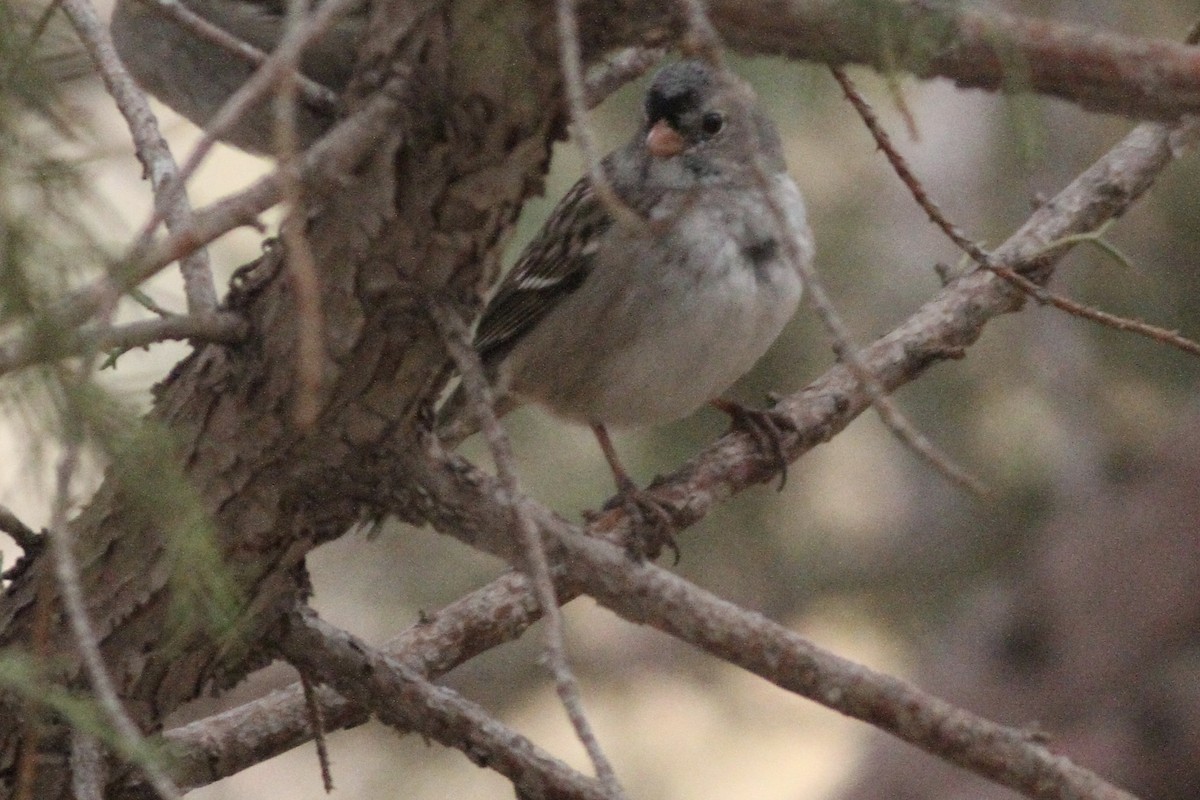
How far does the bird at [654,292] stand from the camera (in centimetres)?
334

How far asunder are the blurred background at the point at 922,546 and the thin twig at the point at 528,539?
320 cm

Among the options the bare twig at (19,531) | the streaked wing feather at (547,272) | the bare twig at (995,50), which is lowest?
the bare twig at (995,50)

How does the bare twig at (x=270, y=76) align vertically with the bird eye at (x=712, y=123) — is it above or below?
below

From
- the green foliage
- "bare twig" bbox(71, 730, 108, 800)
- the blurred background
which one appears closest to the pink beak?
the blurred background

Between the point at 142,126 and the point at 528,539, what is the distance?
1082 mm

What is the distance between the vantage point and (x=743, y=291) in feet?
10.9

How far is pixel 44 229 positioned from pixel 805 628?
460cm

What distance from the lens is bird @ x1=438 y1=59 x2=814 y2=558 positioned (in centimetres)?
334

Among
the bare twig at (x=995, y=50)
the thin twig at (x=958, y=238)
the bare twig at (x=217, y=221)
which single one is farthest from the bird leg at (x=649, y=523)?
the bare twig at (x=995, y=50)

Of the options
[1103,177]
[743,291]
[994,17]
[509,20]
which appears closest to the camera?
[994,17]

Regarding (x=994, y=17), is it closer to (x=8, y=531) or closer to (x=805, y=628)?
(x=8, y=531)

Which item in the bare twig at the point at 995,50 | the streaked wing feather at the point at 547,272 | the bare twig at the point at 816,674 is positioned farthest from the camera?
the streaked wing feather at the point at 547,272

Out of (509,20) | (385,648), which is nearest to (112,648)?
(385,648)

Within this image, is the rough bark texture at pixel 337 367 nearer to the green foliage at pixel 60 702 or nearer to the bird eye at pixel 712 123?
the green foliage at pixel 60 702
